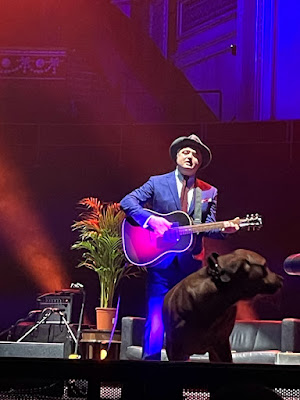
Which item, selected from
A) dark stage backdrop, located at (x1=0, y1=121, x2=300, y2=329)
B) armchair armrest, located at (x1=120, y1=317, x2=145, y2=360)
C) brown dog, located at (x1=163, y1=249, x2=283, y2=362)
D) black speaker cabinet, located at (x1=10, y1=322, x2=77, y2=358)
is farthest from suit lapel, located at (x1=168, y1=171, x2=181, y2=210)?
dark stage backdrop, located at (x1=0, y1=121, x2=300, y2=329)

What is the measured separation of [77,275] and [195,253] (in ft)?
12.8

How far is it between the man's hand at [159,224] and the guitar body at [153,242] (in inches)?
1.5

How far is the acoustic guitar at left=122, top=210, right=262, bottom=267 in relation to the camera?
3930 mm

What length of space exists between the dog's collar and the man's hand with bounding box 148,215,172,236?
1049 millimetres

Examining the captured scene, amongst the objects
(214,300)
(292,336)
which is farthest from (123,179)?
(214,300)

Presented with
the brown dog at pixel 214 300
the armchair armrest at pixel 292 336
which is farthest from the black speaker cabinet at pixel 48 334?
the brown dog at pixel 214 300

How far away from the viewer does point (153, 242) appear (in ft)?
13.2

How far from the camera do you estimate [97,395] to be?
145 cm

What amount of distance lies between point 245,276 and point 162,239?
1.13m

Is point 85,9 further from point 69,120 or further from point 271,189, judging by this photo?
point 271,189

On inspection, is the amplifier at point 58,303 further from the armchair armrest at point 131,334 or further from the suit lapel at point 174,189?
the suit lapel at point 174,189

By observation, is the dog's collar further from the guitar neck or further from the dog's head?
the guitar neck

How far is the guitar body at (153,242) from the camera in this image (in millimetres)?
3924

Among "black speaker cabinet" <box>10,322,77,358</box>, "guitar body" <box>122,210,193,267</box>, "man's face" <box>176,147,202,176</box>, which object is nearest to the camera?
"guitar body" <box>122,210,193,267</box>
